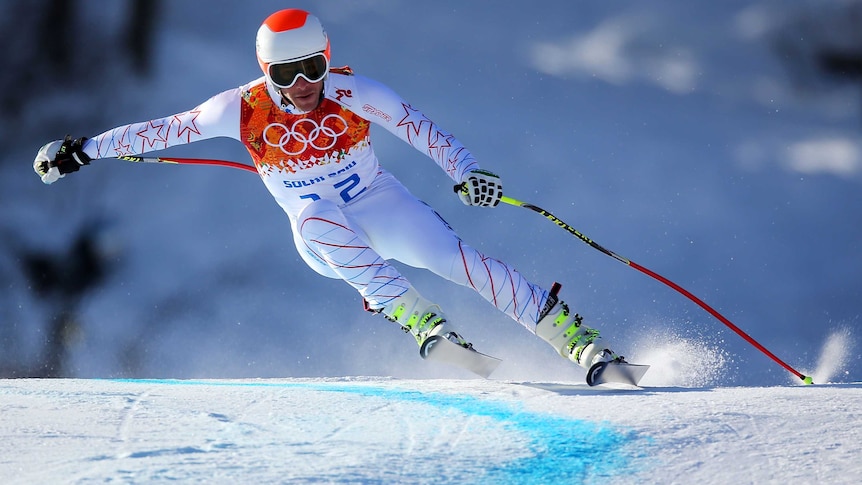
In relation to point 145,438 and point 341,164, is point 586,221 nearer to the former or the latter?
point 341,164

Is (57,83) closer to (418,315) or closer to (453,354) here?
(418,315)

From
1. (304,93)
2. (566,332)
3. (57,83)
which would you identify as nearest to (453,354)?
(566,332)

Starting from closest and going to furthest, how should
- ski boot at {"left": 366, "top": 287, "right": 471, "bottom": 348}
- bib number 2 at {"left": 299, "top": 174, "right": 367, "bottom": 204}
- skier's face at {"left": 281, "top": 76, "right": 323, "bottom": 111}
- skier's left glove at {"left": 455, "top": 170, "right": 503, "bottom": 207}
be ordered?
ski boot at {"left": 366, "top": 287, "right": 471, "bottom": 348}
skier's left glove at {"left": 455, "top": 170, "right": 503, "bottom": 207}
skier's face at {"left": 281, "top": 76, "right": 323, "bottom": 111}
bib number 2 at {"left": 299, "top": 174, "right": 367, "bottom": 204}

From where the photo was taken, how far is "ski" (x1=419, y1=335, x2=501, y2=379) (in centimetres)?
457

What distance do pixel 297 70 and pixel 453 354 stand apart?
5.14 feet

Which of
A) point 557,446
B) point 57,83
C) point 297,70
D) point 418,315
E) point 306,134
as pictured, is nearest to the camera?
point 557,446

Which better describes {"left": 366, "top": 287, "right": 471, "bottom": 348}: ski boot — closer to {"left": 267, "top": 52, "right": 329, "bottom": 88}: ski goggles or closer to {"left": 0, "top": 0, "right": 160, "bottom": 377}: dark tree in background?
{"left": 267, "top": 52, "right": 329, "bottom": 88}: ski goggles

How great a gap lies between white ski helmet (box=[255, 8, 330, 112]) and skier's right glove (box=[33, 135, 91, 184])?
1169 millimetres

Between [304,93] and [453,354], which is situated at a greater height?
[304,93]

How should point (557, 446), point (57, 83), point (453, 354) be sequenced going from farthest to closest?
1. point (57, 83)
2. point (453, 354)
3. point (557, 446)

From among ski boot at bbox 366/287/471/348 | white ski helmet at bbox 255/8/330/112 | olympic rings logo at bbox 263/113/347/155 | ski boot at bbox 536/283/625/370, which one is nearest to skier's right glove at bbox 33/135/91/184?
→ olympic rings logo at bbox 263/113/347/155

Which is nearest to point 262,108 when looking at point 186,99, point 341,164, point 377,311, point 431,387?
point 341,164

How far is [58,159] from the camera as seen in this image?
17.4 feet

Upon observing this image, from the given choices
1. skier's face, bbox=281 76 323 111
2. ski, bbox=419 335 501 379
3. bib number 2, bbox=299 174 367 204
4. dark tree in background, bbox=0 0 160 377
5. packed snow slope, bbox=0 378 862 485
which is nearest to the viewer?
packed snow slope, bbox=0 378 862 485
